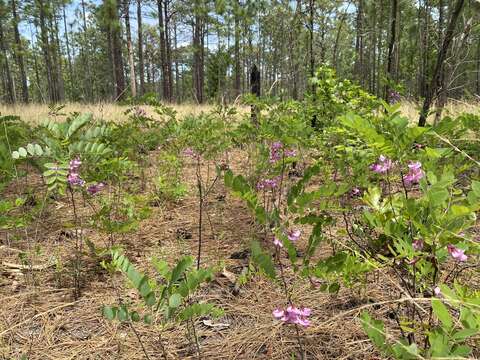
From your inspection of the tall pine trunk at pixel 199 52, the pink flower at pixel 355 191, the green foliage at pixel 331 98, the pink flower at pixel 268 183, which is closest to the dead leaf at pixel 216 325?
the pink flower at pixel 268 183

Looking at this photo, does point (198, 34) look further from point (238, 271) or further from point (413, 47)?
point (238, 271)

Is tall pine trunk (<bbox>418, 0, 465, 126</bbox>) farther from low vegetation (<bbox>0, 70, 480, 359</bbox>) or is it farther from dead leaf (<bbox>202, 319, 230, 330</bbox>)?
dead leaf (<bbox>202, 319, 230, 330</bbox>)

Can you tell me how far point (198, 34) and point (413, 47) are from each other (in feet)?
43.2

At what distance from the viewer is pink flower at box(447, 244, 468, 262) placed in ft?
3.56

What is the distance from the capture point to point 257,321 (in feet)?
5.05

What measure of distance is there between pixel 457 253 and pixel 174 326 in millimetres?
1114

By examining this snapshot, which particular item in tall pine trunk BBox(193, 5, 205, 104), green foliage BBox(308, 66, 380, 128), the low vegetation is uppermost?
tall pine trunk BBox(193, 5, 205, 104)

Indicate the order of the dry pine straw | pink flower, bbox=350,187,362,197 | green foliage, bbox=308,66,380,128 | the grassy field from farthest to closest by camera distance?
1. the grassy field
2. green foliage, bbox=308,66,380,128
3. pink flower, bbox=350,187,362,197
4. the dry pine straw

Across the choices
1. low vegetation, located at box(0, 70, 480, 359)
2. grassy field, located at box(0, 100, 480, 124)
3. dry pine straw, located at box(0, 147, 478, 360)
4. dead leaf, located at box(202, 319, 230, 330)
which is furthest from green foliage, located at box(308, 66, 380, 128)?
dead leaf, located at box(202, 319, 230, 330)

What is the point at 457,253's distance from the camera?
1.09 meters

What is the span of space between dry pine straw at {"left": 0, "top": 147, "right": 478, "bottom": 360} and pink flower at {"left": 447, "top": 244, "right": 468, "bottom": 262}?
0.20 metres

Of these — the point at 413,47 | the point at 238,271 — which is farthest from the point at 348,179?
the point at 413,47

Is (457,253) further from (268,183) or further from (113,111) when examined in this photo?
(113,111)

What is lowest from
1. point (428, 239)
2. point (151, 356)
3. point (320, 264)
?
point (151, 356)
